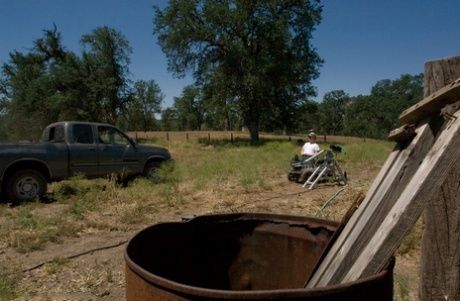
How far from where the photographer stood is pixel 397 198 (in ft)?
5.79

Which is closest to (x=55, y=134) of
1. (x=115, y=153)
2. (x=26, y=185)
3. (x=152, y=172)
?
(x=115, y=153)

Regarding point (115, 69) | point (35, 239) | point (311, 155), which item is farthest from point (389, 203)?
point (115, 69)

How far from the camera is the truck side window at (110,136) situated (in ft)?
36.3

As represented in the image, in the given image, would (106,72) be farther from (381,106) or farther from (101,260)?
(381,106)

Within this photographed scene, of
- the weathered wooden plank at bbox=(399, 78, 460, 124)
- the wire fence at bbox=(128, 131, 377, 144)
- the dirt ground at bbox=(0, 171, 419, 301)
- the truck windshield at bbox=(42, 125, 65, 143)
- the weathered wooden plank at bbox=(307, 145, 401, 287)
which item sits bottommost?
the dirt ground at bbox=(0, 171, 419, 301)

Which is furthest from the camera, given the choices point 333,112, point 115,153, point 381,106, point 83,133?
point 333,112

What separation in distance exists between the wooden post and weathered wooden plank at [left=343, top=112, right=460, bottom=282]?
117 centimetres

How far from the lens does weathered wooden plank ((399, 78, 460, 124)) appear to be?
176 cm

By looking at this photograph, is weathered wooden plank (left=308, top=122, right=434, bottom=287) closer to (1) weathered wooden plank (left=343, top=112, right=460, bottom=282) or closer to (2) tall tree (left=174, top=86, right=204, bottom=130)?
(1) weathered wooden plank (left=343, top=112, right=460, bottom=282)

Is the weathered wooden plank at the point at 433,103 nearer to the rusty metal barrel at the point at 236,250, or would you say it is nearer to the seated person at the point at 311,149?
the rusty metal barrel at the point at 236,250

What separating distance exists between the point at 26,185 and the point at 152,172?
349 cm

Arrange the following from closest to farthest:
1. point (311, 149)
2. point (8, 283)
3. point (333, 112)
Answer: point (8, 283), point (311, 149), point (333, 112)

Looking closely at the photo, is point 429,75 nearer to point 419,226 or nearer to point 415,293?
point 415,293

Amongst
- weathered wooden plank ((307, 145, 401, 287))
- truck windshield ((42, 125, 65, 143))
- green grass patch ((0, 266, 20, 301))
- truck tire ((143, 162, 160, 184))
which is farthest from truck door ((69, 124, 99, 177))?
weathered wooden plank ((307, 145, 401, 287))
